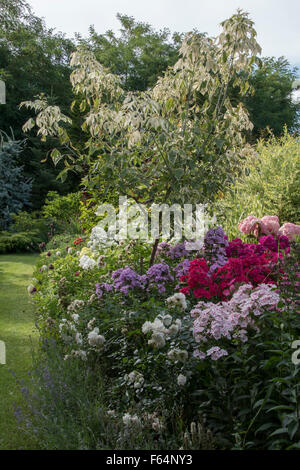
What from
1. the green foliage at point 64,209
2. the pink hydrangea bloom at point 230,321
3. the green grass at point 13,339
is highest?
the green foliage at point 64,209

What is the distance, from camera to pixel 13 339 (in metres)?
3.98

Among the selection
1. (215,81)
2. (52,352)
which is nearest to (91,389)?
(52,352)

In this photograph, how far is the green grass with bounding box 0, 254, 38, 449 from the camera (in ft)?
8.01

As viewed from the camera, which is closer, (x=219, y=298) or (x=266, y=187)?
(x=219, y=298)

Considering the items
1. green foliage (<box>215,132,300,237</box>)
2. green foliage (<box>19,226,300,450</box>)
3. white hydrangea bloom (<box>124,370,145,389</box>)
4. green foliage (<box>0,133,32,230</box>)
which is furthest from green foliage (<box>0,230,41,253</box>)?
white hydrangea bloom (<box>124,370,145,389</box>)

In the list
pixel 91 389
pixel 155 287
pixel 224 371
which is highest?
pixel 155 287

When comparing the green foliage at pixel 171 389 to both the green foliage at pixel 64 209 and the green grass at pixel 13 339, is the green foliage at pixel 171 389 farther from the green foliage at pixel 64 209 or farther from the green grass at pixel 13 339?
the green foliage at pixel 64 209

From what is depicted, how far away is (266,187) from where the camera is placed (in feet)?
20.3

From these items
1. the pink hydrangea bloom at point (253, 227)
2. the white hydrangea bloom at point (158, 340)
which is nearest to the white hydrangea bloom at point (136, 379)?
the white hydrangea bloom at point (158, 340)

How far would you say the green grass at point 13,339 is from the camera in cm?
244

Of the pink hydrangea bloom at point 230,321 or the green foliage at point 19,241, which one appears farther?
the green foliage at point 19,241

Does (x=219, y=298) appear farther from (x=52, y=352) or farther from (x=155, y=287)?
(x=52, y=352)

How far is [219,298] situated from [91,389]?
1.13 m

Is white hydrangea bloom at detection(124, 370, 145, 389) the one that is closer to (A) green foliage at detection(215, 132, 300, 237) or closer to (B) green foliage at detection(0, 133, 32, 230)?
(A) green foliage at detection(215, 132, 300, 237)
